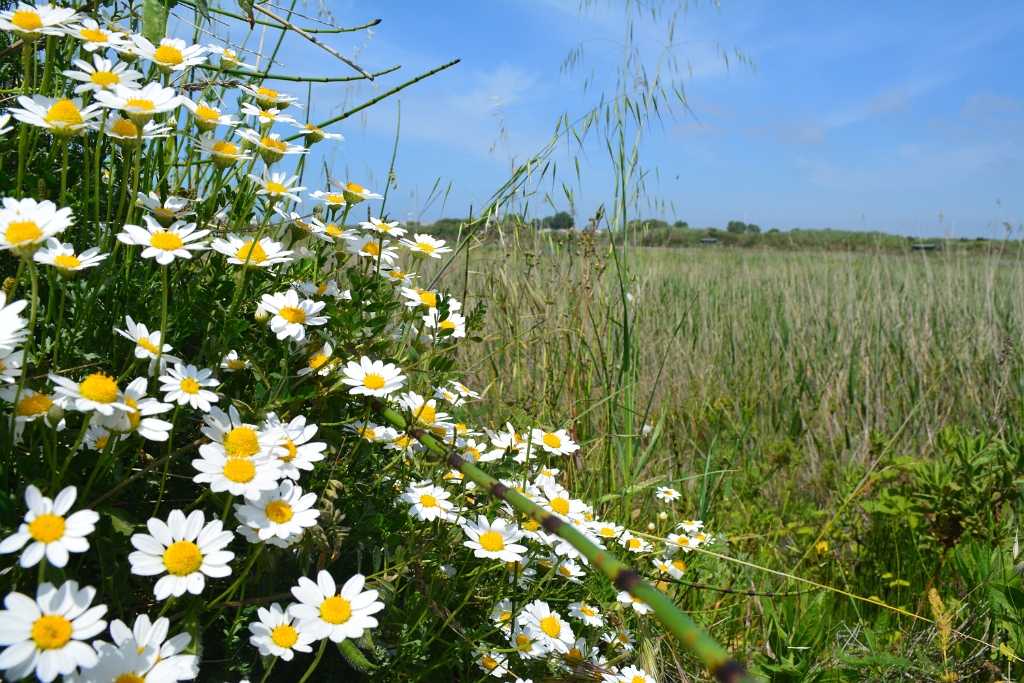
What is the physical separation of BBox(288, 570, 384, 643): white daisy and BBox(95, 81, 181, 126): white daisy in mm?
568

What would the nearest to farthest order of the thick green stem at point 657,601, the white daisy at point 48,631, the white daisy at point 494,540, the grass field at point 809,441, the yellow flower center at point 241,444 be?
the thick green stem at point 657,601 → the white daisy at point 48,631 → the yellow flower center at point 241,444 → the white daisy at point 494,540 → the grass field at point 809,441

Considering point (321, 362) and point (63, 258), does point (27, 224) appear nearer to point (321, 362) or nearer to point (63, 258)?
point (63, 258)

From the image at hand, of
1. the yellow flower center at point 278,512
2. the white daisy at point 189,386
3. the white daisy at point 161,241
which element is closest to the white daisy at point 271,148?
the white daisy at point 161,241

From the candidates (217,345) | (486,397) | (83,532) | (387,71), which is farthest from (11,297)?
(486,397)

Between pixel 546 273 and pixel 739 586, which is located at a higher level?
pixel 546 273

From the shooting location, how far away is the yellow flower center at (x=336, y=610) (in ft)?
2.80

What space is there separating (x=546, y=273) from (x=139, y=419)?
2.09m

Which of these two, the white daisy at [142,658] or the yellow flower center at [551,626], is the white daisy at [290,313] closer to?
the white daisy at [142,658]

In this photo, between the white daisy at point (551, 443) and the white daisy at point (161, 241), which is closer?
the white daisy at point (161, 241)

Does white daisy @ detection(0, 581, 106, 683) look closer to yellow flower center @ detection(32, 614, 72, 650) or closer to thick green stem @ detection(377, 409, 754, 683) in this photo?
yellow flower center @ detection(32, 614, 72, 650)

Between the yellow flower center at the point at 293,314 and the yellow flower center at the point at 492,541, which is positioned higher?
the yellow flower center at the point at 293,314

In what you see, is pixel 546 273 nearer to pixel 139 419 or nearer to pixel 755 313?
pixel 139 419

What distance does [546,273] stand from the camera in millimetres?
2848

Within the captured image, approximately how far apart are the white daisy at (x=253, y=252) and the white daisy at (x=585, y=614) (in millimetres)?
778
